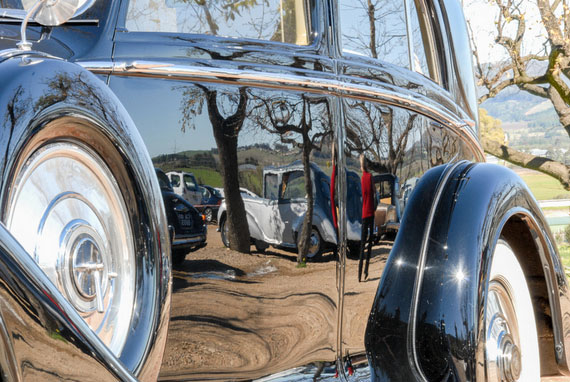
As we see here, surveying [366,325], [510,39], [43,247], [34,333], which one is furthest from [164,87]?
[510,39]

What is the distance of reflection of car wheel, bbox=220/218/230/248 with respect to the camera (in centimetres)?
176

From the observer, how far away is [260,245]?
6.10ft

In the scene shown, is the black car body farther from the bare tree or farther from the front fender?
the bare tree

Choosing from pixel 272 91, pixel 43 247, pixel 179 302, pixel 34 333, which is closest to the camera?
pixel 34 333

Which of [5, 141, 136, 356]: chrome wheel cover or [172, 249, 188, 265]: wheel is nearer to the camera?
[5, 141, 136, 356]: chrome wheel cover

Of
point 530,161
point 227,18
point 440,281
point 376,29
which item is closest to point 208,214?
point 227,18

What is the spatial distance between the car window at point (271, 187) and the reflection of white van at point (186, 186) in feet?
0.75

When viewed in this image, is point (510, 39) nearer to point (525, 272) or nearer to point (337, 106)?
point (525, 272)

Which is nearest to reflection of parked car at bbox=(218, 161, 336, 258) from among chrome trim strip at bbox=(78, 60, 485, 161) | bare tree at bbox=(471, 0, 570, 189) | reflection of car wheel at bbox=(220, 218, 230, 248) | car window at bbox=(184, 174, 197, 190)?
reflection of car wheel at bbox=(220, 218, 230, 248)

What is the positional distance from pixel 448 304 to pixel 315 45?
94 centimetres

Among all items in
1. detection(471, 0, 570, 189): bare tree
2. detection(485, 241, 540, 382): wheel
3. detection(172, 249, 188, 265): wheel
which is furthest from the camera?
detection(471, 0, 570, 189): bare tree

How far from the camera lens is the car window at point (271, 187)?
6.06ft

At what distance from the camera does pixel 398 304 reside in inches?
85.7

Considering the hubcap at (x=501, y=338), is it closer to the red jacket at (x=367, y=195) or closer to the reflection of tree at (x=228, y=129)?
the red jacket at (x=367, y=195)
